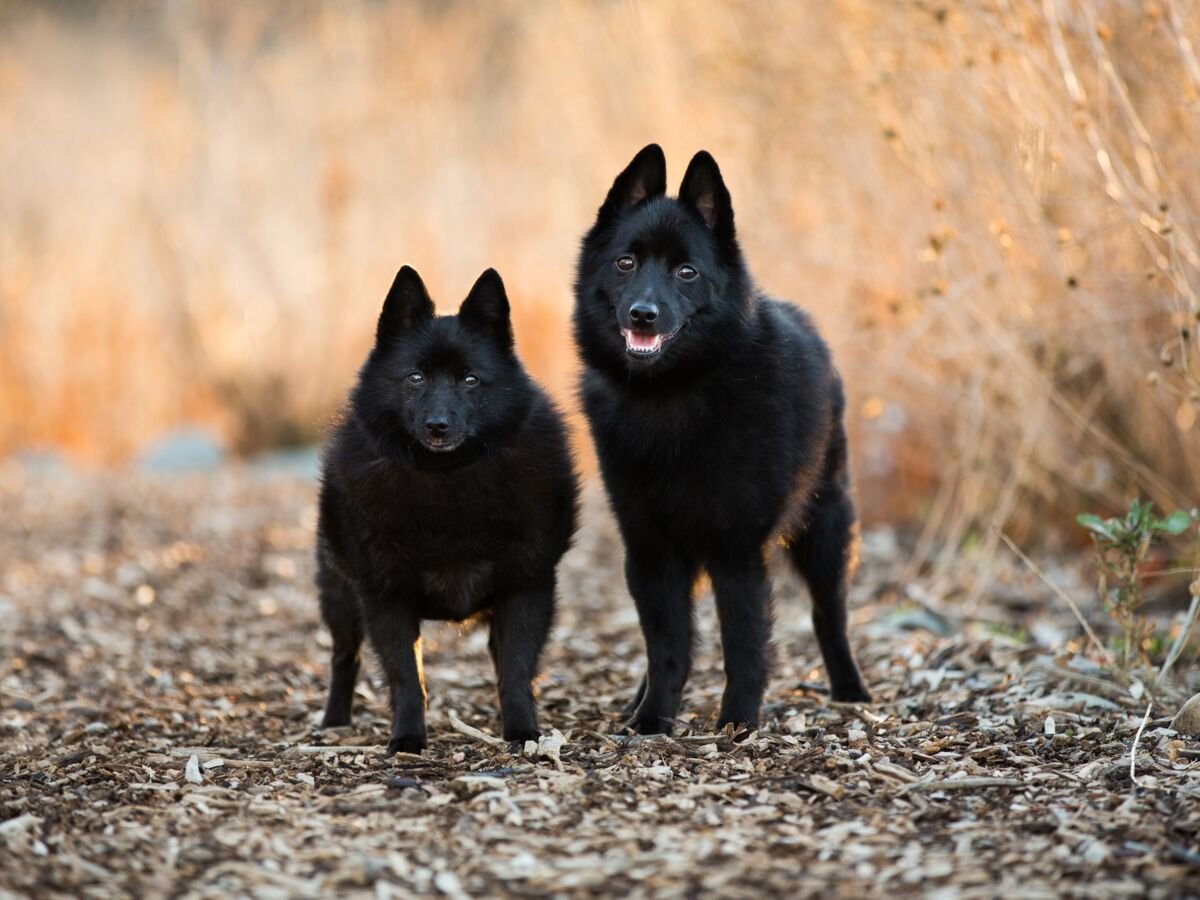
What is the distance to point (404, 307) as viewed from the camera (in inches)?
164

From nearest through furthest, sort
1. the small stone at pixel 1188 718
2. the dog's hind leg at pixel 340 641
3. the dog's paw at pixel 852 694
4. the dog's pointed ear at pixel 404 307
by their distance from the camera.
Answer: the small stone at pixel 1188 718 → the dog's pointed ear at pixel 404 307 → the dog's hind leg at pixel 340 641 → the dog's paw at pixel 852 694

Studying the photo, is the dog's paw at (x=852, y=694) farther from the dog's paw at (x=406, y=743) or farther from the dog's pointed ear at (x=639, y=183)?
the dog's pointed ear at (x=639, y=183)

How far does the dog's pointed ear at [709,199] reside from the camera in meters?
4.15

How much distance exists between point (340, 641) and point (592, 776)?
51.3 inches

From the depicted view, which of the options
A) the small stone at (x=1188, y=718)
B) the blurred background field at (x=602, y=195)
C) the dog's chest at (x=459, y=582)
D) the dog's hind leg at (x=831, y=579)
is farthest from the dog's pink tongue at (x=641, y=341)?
the small stone at (x=1188, y=718)

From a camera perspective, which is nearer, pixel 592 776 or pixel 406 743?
pixel 592 776

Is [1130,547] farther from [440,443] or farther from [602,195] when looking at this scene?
[602,195]

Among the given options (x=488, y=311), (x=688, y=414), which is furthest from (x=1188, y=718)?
(x=488, y=311)

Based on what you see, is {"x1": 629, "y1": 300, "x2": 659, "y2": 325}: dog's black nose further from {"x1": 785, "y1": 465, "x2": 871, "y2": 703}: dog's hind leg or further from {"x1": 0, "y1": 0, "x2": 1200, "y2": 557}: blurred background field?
{"x1": 0, "y1": 0, "x2": 1200, "y2": 557}: blurred background field

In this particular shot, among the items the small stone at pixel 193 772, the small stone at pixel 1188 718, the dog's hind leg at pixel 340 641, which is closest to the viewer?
the small stone at pixel 193 772

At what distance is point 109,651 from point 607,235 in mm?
3014

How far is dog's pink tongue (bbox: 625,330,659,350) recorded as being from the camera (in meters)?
3.98

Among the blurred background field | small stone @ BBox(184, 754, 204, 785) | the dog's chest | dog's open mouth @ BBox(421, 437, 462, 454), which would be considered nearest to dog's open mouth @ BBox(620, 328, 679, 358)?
dog's open mouth @ BBox(421, 437, 462, 454)

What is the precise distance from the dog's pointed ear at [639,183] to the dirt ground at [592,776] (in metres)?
1.55
